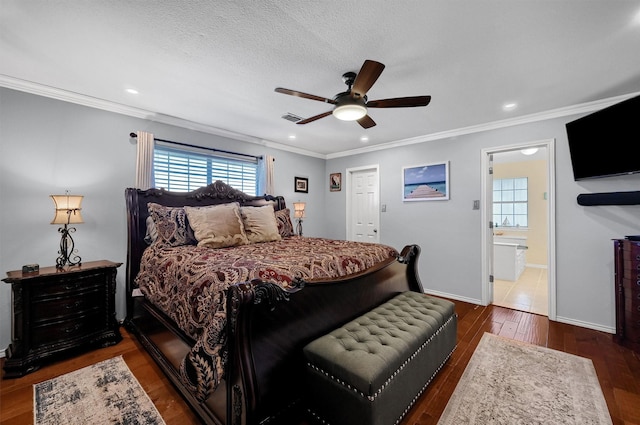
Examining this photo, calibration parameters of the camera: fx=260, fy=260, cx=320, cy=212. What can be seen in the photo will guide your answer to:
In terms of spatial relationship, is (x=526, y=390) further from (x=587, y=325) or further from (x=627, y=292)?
(x=587, y=325)

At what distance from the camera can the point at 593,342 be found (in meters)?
2.59

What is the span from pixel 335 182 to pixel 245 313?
4385 mm

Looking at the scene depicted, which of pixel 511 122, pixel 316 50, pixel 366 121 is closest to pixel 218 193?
pixel 366 121

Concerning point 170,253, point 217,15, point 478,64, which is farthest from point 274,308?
point 478,64

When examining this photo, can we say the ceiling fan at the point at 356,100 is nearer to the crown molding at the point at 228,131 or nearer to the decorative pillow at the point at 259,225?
the decorative pillow at the point at 259,225

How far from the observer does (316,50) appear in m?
1.98

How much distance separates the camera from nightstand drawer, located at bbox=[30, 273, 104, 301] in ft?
7.13

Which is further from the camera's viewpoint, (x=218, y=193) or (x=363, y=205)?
(x=363, y=205)

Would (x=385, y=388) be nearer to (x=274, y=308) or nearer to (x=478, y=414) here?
(x=274, y=308)

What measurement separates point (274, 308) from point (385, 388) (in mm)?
702

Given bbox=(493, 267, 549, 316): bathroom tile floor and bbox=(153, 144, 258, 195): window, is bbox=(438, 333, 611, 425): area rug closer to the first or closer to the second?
bbox=(493, 267, 549, 316): bathroom tile floor

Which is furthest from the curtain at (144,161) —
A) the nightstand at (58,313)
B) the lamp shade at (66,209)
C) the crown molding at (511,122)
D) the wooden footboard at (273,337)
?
the crown molding at (511,122)

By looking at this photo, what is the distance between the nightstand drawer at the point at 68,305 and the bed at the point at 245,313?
306mm

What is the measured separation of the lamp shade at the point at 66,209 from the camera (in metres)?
2.34
